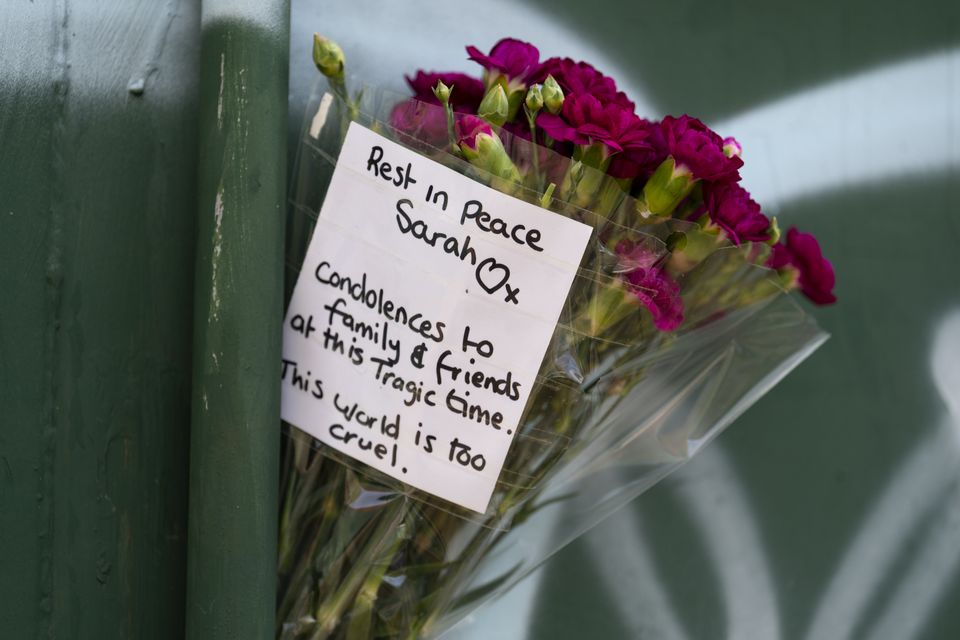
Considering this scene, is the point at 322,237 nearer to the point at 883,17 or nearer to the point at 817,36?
the point at 817,36

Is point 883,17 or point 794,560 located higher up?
point 883,17

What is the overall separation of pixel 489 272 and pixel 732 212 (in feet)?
0.83

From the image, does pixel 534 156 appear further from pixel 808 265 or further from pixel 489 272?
pixel 808 265

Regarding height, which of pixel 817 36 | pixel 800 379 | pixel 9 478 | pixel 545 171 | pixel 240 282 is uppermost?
Result: pixel 817 36

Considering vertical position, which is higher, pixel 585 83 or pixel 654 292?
pixel 585 83

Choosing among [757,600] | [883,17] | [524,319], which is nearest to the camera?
[524,319]

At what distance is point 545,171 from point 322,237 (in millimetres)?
244

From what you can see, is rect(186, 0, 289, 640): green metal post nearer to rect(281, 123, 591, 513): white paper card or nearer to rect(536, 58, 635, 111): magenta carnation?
rect(281, 123, 591, 513): white paper card

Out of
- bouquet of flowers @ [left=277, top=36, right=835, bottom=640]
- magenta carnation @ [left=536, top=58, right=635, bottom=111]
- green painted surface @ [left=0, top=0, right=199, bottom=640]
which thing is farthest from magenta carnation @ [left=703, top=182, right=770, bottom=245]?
green painted surface @ [left=0, top=0, right=199, bottom=640]

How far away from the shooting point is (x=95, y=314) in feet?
3.18

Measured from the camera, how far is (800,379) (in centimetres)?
131

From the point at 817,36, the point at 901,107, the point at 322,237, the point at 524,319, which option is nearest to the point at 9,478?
the point at 322,237

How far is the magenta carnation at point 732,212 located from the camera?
0.92 meters

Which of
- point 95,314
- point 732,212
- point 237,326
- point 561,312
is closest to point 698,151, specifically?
point 732,212
